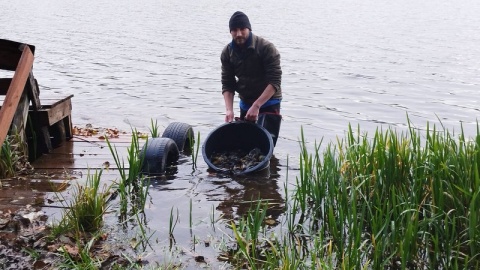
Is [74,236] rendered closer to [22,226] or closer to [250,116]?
[22,226]

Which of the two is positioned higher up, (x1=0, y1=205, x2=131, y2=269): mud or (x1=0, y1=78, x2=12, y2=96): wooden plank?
(x1=0, y1=78, x2=12, y2=96): wooden plank

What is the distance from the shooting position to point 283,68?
2048 cm

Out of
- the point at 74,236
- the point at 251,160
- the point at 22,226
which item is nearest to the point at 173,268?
the point at 74,236

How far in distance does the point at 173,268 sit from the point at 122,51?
19667mm

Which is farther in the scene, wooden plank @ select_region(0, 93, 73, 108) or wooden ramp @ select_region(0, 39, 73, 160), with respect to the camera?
wooden plank @ select_region(0, 93, 73, 108)

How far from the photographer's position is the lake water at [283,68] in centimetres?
1190

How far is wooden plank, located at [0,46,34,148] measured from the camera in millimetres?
6688

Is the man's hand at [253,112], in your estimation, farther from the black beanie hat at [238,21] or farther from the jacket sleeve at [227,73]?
the black beanie hat at [238,21]

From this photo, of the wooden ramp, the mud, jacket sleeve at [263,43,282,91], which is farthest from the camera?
jacket sleeve at [263,43,282,91]

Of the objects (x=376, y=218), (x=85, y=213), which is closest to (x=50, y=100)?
(x=85, y=213)

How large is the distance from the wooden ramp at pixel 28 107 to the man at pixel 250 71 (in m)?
2.29

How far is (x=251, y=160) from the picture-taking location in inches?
330

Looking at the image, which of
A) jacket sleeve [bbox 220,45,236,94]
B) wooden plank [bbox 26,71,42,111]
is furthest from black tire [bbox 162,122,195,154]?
wooden plank [bbox 26,71,42,111]

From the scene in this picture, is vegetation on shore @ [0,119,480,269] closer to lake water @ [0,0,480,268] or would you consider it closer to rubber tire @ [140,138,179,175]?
lake water @ [0,0,480,268]
